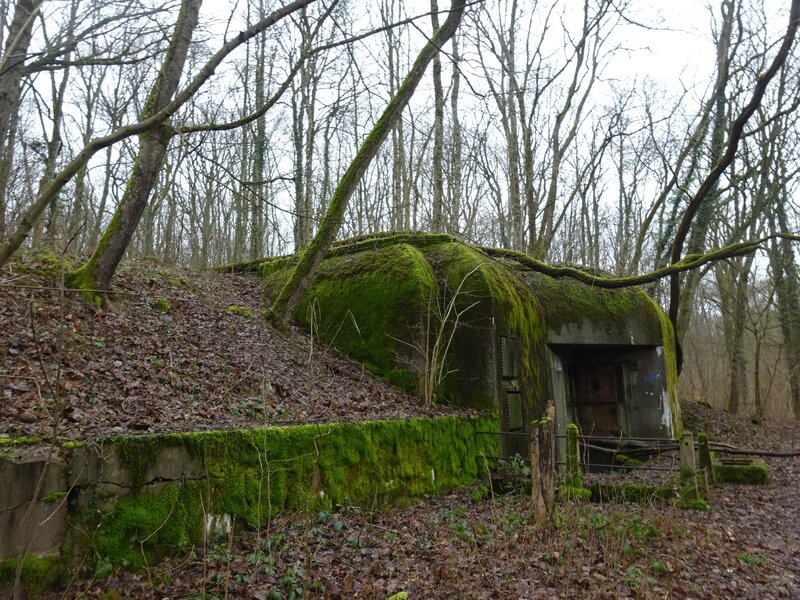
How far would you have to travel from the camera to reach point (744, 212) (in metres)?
19.7

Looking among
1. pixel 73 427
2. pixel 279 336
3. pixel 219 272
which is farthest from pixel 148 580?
pixel 219 272

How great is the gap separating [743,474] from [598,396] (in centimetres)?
373

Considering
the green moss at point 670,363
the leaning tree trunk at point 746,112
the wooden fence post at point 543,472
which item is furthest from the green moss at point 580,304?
the wooden fence post at point 543,472

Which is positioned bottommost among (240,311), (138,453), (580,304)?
(138,453)

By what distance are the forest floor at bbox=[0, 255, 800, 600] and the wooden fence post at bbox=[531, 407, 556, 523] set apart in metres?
0.17

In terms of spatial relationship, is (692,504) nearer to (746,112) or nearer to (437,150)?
(746,112)

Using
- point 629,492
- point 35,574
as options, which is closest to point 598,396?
point 629,492

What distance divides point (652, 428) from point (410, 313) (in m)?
6.03

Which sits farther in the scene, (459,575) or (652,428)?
(652,428)

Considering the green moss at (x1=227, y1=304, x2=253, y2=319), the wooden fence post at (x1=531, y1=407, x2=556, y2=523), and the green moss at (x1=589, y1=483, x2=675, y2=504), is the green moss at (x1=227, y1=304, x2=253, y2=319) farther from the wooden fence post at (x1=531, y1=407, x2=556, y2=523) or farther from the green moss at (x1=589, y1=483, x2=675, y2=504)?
the green moss at (x1=589, y1=483, x2=675, y2=504)

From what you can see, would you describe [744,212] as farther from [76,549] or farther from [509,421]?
[76,549]

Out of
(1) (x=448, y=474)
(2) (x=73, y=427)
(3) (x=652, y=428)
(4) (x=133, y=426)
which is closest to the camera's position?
(2) (x=73, y=427)

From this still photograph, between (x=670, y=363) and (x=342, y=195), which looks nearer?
(x=342, y=195)

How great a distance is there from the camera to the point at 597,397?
12727mm
